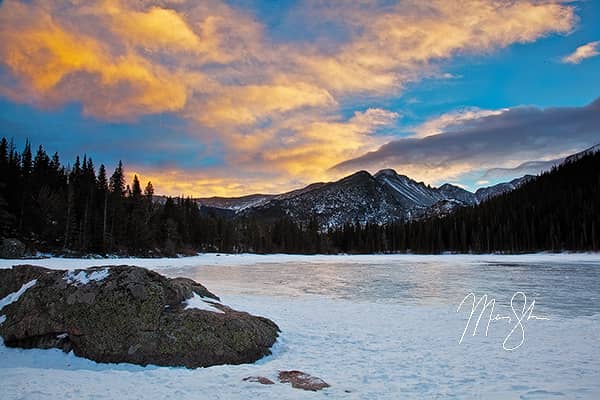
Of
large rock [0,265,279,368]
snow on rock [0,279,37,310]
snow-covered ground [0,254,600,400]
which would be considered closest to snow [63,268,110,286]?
large rock [0,265,279,368]

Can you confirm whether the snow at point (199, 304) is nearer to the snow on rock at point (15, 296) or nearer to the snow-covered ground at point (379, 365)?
the snow-covered ground at point (379, 365)

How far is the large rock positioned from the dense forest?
45180 mm

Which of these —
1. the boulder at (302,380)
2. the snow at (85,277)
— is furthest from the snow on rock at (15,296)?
the boulder at (302,380)

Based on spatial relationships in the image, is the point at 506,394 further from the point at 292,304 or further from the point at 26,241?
the point at 26,241

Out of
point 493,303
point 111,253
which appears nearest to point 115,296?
point 493,303

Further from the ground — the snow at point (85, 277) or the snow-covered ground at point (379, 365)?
the snow at point (85, 277)

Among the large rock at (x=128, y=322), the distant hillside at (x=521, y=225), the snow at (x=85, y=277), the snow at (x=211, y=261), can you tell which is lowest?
the snow at (x=211, y=261)

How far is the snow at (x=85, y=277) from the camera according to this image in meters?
10.4

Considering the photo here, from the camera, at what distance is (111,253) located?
67.4m

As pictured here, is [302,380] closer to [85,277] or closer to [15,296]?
[85,277]

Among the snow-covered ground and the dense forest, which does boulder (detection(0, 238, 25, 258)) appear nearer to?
the dense forest

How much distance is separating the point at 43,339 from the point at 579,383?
38.5ft

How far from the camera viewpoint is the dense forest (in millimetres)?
63750
